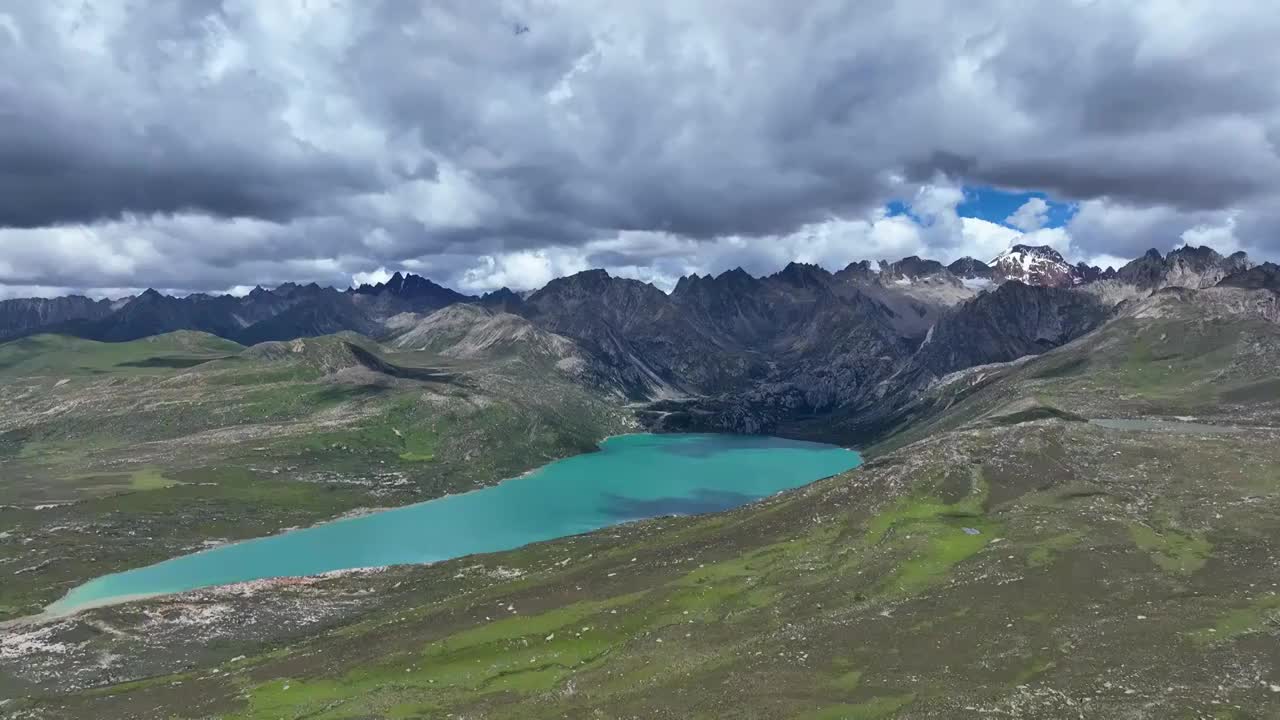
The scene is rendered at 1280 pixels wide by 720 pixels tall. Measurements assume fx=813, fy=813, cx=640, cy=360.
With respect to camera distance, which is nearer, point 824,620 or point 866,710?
point 866,710

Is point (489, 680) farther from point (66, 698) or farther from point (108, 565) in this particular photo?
point (108, 565)

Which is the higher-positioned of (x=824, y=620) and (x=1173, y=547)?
(x=1173, y=547)

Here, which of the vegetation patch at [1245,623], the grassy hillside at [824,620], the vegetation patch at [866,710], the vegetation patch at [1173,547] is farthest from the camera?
the vegetation patch at [1173,547]

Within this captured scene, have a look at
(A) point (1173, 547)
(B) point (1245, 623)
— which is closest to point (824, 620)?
(B) point (1245, 623)

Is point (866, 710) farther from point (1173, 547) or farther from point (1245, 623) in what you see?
point (1173, 547)

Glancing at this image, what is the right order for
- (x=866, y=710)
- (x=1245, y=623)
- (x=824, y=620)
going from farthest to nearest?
(x=824, y=620), (x=1245, y=623), (x=866, y=710)

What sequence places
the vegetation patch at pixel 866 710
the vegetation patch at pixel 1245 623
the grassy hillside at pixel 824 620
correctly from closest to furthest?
the vegetation patch at pixel 866 710
the grassy hillside at pixel 824 620
the vegetation patch at pixel 1245 623

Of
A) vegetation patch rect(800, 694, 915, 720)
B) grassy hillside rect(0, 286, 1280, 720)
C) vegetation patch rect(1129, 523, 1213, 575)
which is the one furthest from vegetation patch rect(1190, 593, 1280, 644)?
vegetation patch rect(800, 694, 915, 720)

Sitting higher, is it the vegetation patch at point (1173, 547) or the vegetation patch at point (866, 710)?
the vegetation patch at point (1173, 547)

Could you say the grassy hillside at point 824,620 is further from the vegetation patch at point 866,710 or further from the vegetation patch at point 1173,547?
the vegetation patch at point 1173,547

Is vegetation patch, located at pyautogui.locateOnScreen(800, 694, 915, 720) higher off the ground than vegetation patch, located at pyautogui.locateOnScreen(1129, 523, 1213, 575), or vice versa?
vegetation patch, located at pyautogui.locateOnScreen(1129, 523, 1213, 575)

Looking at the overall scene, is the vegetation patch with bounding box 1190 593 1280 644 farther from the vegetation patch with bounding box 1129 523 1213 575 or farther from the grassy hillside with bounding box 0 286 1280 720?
the vegetation patch with bounding box 1129 523 1213 575

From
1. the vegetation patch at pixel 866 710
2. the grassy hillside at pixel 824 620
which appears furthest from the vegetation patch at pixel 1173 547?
the vegetation patch at pixel 866 710
